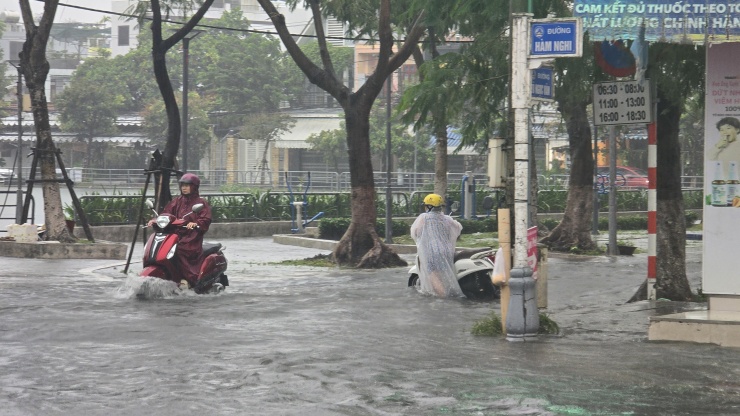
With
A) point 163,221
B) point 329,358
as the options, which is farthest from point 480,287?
point 329,358

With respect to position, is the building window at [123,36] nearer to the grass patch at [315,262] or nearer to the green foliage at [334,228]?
the green foliage at [334,228]

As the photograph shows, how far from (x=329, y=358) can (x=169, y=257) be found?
5.47 metres

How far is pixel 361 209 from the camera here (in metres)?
21.8

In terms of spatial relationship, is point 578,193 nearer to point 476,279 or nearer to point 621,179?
point 476,279

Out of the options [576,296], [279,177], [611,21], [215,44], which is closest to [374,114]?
[279,177]

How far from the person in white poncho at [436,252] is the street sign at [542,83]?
4.18m

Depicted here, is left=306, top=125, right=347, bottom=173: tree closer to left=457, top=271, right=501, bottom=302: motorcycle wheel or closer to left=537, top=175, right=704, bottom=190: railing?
left=537, top=175, right=704, bottom=190: railing

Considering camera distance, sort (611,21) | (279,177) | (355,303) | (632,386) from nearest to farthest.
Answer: (632,386)
(611,21)
(355,303)
(279,177)

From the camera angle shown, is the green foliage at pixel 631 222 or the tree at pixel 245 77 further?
the tree at pixel 245 77

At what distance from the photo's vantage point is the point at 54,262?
70.6 feet

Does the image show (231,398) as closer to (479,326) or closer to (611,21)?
(479,326)

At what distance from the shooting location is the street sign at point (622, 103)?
13.4 meters

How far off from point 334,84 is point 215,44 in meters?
55.4

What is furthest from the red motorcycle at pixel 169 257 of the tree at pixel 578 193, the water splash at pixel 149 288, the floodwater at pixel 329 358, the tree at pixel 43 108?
the tree at pixel 578 193
